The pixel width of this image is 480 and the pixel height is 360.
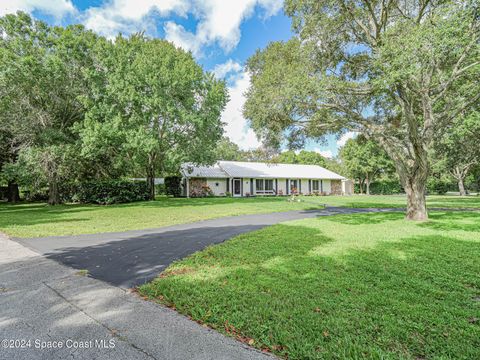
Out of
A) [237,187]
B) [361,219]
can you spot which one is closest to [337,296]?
[361,219]

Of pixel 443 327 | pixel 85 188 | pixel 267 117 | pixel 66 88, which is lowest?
pixel 443 327

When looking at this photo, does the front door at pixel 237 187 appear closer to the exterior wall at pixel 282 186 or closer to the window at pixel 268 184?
the window at pixel 268 184

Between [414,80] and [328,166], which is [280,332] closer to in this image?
[414,80]

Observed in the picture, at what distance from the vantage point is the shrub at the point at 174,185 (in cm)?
3091

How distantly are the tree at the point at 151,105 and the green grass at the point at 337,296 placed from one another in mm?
14324

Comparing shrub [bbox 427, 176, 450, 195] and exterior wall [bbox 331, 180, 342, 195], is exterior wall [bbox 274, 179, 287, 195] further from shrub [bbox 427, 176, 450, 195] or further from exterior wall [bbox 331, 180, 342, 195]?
shrub [bbox 427, 176, 450, 195]

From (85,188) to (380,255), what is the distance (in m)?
24.0

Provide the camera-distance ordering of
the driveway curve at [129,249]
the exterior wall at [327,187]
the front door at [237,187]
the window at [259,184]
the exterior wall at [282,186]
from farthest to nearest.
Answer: the exterior wall at [327,187], the exterior wall at [282,186], the window at [259,184], the front door at [237,187], the driveway curve at [129,249]

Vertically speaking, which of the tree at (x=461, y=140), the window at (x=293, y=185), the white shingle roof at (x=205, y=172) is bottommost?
the window at (x=293, y=185)

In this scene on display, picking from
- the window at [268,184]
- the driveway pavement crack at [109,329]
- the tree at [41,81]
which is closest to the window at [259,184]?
the window at [268,184]

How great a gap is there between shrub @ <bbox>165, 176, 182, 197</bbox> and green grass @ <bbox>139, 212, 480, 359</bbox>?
2526cm

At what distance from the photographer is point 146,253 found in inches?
233

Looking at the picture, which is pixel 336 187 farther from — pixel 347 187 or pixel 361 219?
pixel 361 219

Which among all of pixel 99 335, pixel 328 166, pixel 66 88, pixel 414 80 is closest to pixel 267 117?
pixel 414 80
